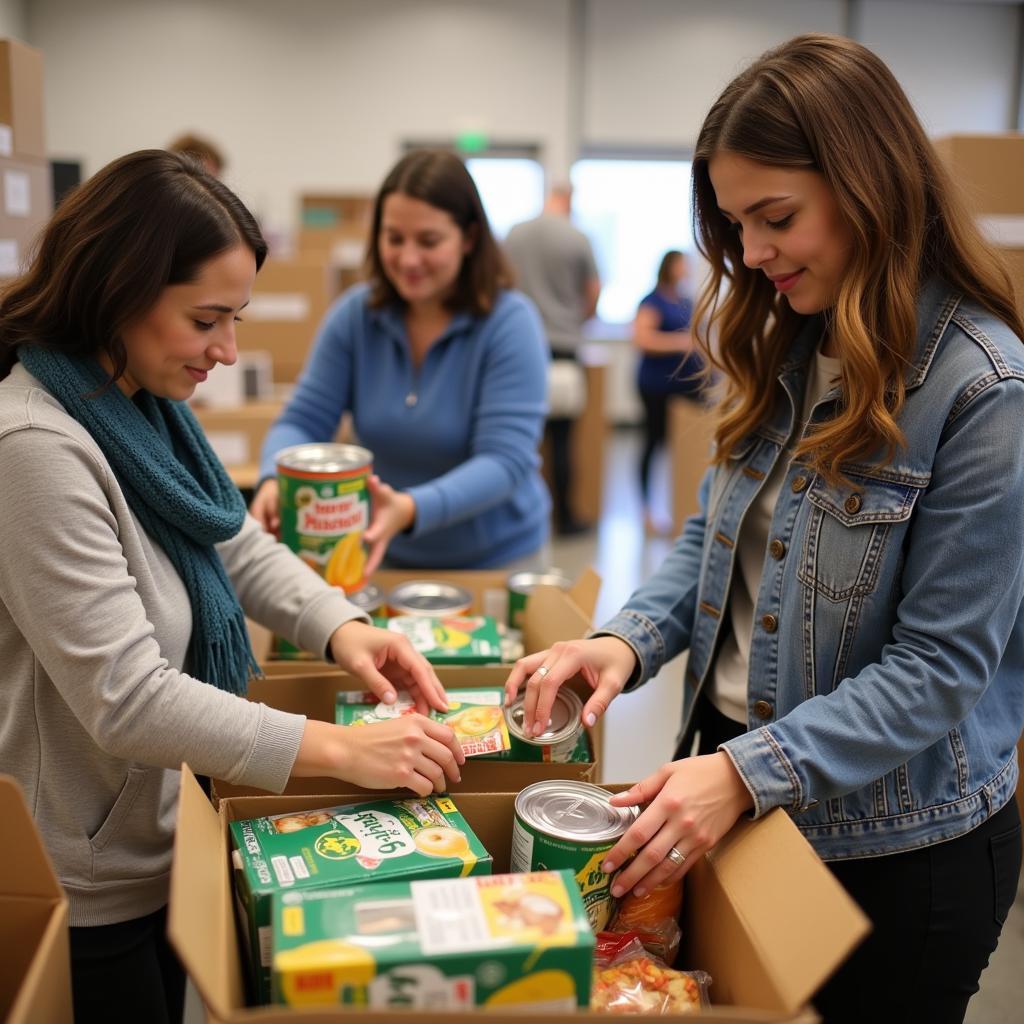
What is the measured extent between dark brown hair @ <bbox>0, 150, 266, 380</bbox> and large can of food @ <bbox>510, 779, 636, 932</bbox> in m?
0.64

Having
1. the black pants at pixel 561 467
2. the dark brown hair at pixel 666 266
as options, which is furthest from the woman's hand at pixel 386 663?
the dark brown hair at pixel 666 266

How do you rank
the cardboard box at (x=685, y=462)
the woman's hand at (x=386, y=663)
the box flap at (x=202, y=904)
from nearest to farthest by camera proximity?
the box flap at (x=202, y=904), the woman's hand at (x=386, y=663), the cardboard box at (x=685, y=462)

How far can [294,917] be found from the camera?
2.56 feet

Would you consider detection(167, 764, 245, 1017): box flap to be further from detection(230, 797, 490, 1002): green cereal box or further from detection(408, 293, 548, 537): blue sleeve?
detection(408, 293, 548, 537): blue sleeve

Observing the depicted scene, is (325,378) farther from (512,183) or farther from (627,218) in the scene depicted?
(627,218)

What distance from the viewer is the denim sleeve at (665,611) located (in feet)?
4.26

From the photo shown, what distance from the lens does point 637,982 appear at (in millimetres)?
879

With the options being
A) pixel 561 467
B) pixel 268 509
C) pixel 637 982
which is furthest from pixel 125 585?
pixel 561 467

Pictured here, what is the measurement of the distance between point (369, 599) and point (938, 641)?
92cm

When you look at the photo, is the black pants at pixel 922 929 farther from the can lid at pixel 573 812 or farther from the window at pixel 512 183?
the window at pixel 512 183

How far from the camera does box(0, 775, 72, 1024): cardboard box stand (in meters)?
0.78

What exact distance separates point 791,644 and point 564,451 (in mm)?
4438

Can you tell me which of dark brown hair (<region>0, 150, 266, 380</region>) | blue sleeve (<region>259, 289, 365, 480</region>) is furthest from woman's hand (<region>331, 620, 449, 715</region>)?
blue sleeve (<region>259, 289, 365, 480</region>)

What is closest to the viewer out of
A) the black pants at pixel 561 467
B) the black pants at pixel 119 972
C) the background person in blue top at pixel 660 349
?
the black pants at pixel 119 972
